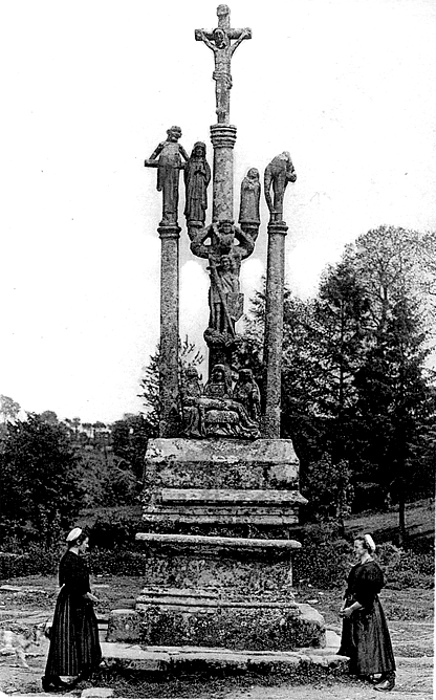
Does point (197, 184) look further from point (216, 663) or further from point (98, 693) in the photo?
point (98, 693)

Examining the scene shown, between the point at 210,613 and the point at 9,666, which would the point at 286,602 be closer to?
the point at 210,613

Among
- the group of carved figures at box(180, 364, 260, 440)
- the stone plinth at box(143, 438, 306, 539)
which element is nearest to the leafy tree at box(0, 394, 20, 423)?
the group of carved figures at box(180, 364, 260, 440)

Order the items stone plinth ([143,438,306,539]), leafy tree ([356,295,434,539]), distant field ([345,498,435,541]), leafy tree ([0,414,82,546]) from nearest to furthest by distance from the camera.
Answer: stone plinth ([143,438,306,539]), leafy tree ([0,414,82,546]), distant field ([345,498,435,541]), leafy tree ([356,295,434,539])

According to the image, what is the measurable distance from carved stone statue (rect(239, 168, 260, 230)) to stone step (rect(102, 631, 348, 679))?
4.46 meters

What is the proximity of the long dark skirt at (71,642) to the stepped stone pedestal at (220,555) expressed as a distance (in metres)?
0.64

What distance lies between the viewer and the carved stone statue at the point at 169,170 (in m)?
12.8

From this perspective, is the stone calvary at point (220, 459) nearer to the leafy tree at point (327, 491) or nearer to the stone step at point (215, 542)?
the stone step at point (215, 542)

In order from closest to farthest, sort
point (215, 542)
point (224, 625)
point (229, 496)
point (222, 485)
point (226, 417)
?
point (224, 625), point (215, 542), point (229, 496), point (222, 485), point (226, 417)

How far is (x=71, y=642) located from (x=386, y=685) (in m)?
2.86

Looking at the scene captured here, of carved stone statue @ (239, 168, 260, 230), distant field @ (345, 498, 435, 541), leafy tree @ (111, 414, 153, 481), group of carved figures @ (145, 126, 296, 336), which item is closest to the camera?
group of carved figures @ (145, 126, 296, 336)

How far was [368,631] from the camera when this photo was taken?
37.0ft

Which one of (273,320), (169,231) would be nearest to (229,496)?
(273,320)

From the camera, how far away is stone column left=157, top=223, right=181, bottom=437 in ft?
42.2

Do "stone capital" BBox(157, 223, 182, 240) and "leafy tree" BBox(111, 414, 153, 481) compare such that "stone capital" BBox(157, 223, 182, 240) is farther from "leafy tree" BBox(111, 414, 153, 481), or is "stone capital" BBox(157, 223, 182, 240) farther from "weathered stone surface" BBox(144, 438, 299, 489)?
"leafy tree" BBox(111, 414, 153, 481)
